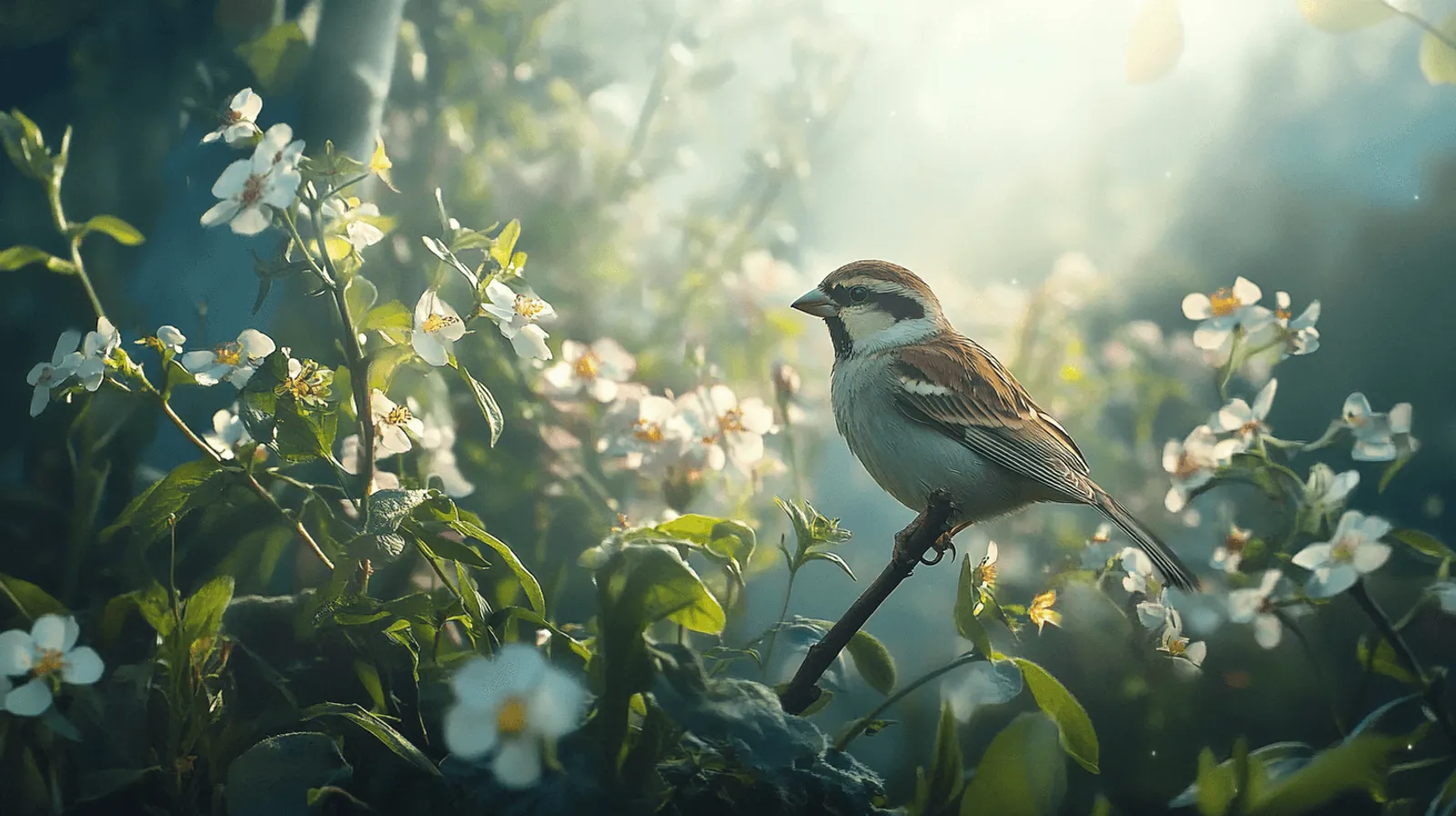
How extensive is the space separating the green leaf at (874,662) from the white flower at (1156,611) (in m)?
0.26

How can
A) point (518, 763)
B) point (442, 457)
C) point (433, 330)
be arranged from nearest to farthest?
point (518, 763), point (433, 330), point (442, 457)

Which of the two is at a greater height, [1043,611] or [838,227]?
[838,227]

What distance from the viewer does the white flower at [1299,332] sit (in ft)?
3.08

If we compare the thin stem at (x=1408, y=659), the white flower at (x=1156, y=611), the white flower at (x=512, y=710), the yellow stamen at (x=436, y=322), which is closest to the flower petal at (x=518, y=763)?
the white flower at (x=512, y=710)

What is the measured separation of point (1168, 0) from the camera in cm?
101

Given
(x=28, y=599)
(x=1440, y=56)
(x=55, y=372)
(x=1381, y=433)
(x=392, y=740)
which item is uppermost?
(x=1440, y=56)

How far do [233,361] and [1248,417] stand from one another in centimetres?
92

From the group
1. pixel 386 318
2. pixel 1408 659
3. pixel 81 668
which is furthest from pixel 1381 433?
pixel 81 668

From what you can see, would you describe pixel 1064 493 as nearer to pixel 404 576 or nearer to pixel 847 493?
pixel 847 493

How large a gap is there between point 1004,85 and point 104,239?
0.99 m

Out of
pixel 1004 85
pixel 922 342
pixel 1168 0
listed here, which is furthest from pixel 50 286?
pixel 1168 0

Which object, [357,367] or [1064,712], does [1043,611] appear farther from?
[357,367]

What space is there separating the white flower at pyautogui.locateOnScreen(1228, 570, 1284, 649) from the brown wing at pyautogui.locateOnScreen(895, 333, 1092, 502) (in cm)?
17

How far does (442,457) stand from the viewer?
3.30ft
